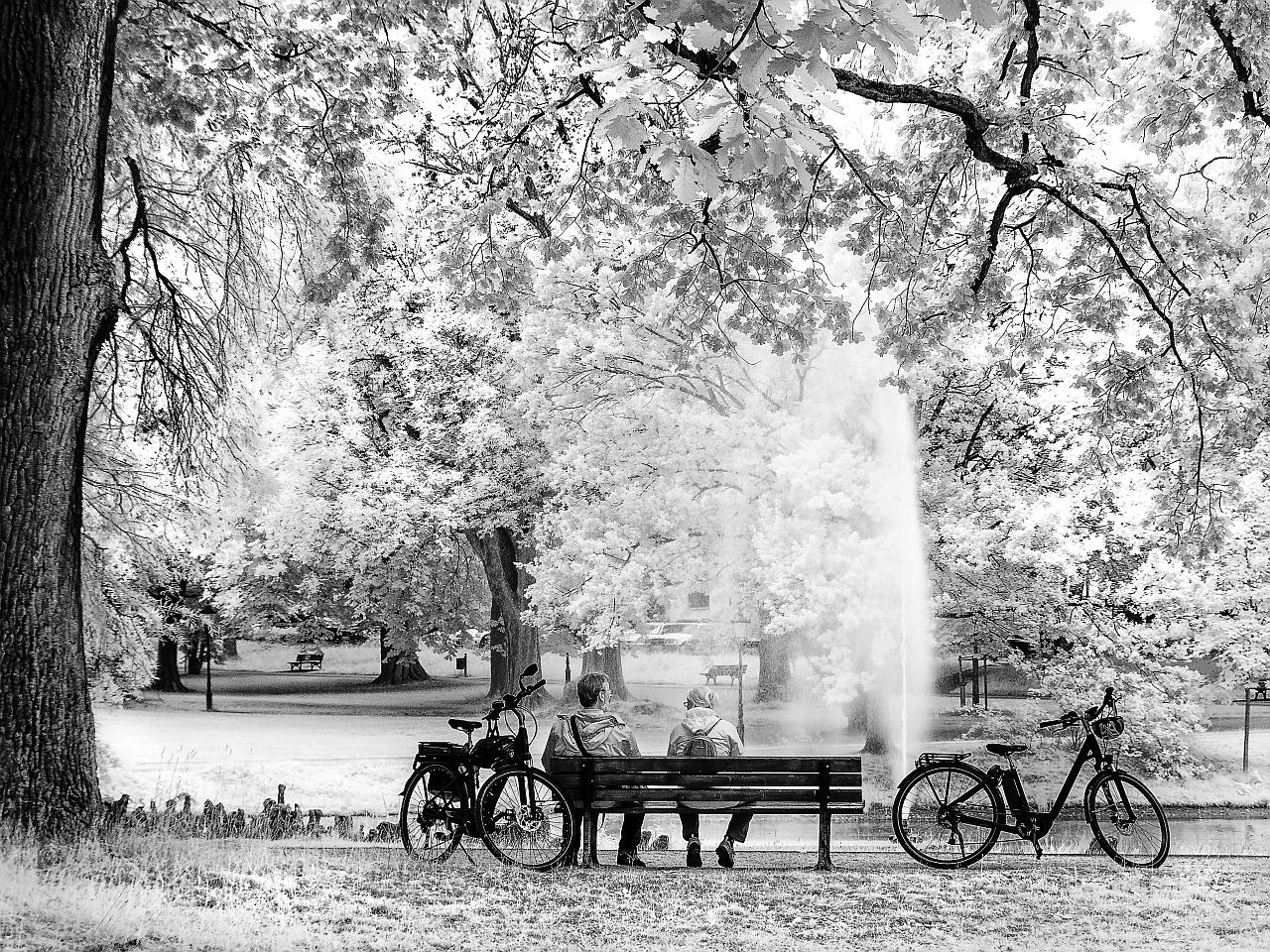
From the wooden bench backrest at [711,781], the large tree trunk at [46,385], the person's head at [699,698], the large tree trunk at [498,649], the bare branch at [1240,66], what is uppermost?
the bare branch at [1240,66]

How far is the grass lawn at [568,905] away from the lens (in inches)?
186

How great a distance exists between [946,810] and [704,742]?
1637mm

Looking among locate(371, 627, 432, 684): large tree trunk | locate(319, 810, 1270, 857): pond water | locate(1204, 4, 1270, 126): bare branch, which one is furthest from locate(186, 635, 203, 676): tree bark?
locate(1204, 4, 1270, 126): bare branch

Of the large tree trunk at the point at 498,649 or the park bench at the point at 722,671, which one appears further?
the park bench at the point at 722,671

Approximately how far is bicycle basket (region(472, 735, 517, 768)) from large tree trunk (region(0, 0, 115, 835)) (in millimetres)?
2244

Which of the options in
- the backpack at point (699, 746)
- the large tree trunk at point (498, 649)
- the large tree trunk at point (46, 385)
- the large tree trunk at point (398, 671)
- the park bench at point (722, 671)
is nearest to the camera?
the large tree trunk at point (46, 385)

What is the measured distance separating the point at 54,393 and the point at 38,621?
4.07 feet

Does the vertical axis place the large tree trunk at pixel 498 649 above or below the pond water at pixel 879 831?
above

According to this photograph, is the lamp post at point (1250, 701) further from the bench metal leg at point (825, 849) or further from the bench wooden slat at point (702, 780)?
the bench wooden slat at point (702, 780)

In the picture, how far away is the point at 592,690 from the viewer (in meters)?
7.48

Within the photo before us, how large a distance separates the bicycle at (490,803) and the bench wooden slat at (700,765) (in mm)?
200

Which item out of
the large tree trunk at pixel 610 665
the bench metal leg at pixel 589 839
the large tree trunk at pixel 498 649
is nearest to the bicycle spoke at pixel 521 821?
the bench metal leg at pixel 589 839

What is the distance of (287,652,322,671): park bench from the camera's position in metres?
40.9

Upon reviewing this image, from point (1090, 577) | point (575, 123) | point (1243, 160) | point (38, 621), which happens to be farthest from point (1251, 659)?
point (38, 621)
